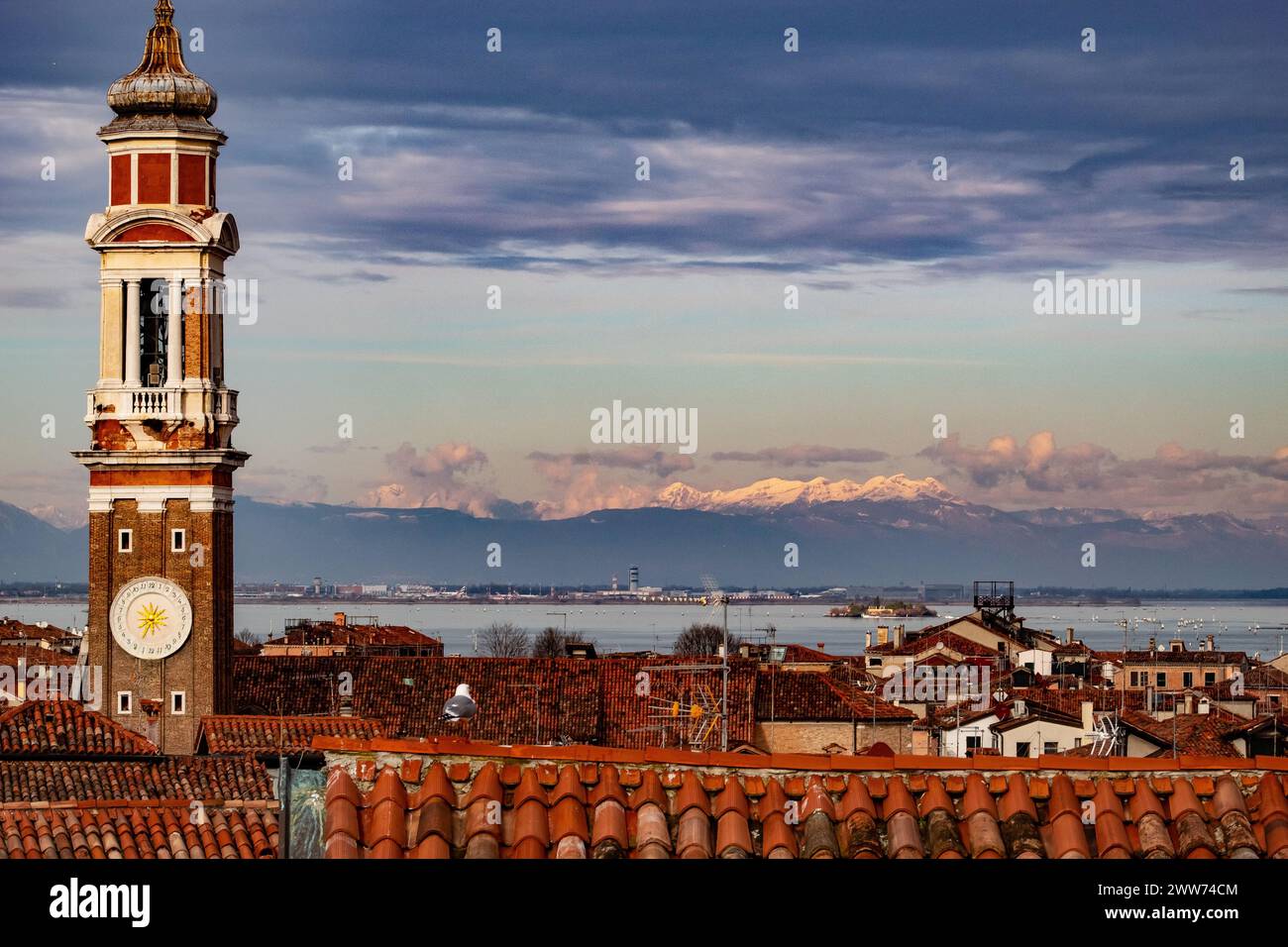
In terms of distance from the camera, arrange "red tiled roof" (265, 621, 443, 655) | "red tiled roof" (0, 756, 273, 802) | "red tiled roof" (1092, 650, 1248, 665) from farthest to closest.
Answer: "red tiled roof" (265, 621, 443, 655)
"red tiled roof" (1092, 650, 1248, 665)
"red tiled roof" (0, 756, 273, 802)

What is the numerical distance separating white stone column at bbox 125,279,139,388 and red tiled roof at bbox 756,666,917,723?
15319mm

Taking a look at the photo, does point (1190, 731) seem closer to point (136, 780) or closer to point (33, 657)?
point (136, 780)

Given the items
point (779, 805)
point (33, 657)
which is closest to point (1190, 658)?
point (33, 657)

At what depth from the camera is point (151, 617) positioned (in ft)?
137

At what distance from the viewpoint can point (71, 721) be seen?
36.9 m

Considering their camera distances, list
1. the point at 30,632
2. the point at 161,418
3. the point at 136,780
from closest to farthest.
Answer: the point at 136,780, the point at 161,418, the point at 30,632

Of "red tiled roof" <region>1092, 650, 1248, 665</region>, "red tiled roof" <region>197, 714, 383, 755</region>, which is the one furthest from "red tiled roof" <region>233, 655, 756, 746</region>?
"red tiled roof" <region>1092, 650, 1248, 665</region>

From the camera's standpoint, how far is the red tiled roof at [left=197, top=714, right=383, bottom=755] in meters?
35.2

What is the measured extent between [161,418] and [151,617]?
12.9 feet

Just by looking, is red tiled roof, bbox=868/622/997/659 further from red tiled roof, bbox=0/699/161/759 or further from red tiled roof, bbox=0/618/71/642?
red tiled roof, bbox=0/699/161/759

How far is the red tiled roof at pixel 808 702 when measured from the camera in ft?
154

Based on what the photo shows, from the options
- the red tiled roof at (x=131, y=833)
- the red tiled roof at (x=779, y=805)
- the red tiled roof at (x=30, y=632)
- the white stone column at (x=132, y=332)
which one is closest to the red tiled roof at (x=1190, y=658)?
the white stone column at (x=132, y=332)

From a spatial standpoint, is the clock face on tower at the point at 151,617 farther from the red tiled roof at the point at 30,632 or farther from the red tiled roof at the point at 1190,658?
the red tiled roof at the point at 30,632
